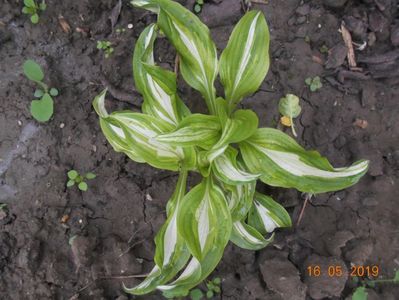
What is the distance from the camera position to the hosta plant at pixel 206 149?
192cm

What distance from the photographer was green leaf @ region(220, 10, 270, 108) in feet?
6.59

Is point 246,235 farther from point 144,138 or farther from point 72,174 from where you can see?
point 72,174

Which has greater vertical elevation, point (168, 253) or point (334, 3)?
point (334, 3)

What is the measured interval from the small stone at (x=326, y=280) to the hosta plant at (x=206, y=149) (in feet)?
1.08

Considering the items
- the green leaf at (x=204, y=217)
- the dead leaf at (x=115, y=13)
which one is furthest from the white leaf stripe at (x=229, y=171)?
the dead leaf at (x=115, y=13)

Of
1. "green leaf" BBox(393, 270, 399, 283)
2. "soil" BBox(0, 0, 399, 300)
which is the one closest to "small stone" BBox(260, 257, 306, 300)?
"soil" BBox(0, 0, 399, 300)

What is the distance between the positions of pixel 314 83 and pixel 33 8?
177 centimetres

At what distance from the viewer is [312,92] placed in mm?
2508

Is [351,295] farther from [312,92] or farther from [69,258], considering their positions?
[69,258]

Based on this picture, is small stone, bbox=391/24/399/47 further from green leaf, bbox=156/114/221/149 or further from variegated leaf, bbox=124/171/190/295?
variegated leaf, bbox=124/171/190/295

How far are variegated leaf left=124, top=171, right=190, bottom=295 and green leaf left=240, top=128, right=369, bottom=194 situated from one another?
0.39 metres

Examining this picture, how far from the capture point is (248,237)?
214 cm

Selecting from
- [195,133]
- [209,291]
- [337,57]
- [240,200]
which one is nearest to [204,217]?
[240,200]

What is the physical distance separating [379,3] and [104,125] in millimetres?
1807
